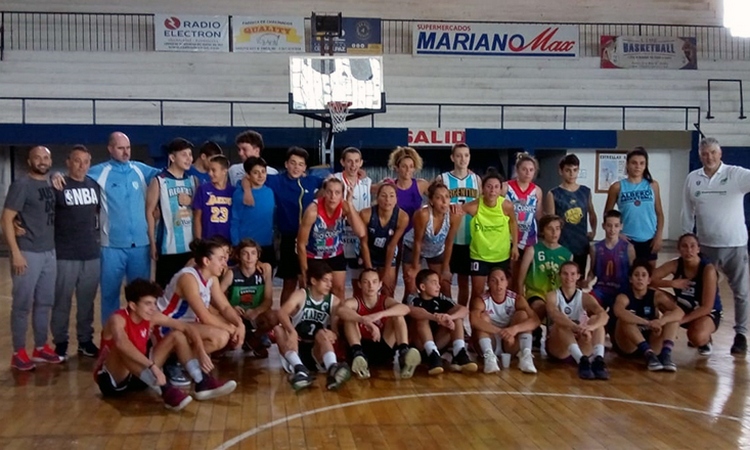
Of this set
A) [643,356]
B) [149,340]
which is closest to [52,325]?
[149,340]

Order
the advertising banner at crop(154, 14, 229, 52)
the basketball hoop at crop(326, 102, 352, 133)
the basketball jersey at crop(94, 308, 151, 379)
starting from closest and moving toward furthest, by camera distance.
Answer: the basketball jersey at crop(94, 308, 151, 379) < the basketball hoop at crop(326, 102, 352, 133) < the advertising banner at crop(154, 14, 229, 52)

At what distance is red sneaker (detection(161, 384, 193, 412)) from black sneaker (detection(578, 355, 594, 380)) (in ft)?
9.19

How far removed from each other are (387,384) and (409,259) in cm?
149

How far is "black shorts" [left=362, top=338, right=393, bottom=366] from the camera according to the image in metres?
5.55

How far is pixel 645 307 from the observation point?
5926 millimetres

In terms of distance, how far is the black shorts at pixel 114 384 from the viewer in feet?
15.4

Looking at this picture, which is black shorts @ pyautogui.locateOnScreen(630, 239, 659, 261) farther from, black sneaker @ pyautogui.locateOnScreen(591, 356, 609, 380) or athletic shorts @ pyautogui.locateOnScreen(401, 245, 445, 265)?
athletic shorts @ pyautogui.locateOnScreen(401, 245, 445, 265)

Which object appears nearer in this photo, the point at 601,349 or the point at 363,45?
the point at 601,349

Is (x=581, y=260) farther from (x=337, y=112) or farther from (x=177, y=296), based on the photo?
(x=337, y=112)

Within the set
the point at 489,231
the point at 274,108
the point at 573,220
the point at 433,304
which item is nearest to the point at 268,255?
the point at 433,304

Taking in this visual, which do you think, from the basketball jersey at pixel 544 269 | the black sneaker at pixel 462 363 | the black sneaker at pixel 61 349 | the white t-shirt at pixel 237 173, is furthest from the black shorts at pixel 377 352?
the black sneaker at pixel 61 349

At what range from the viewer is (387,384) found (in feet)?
16.7

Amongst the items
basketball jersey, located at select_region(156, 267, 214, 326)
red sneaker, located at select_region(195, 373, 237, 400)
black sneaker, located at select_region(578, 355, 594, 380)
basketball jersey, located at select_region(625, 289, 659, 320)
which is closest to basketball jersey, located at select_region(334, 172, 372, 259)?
basketball jersey, located at select_region(156, 267, 214, 326)

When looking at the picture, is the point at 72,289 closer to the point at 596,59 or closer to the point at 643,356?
the point at 643,356
